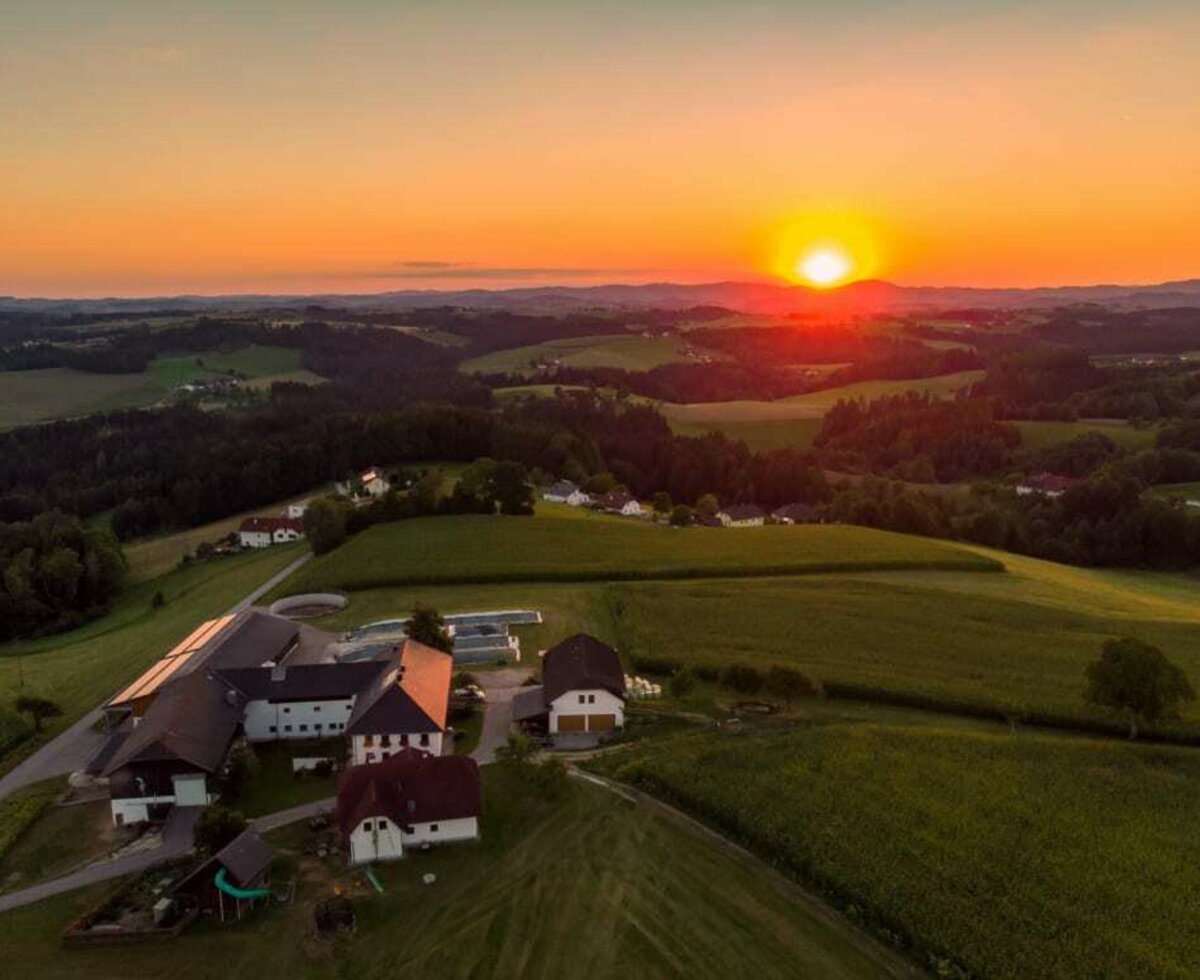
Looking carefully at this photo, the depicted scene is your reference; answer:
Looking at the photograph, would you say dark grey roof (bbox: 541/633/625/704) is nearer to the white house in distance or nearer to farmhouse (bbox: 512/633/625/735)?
farmhouse (bbox: 512/633/625/735)

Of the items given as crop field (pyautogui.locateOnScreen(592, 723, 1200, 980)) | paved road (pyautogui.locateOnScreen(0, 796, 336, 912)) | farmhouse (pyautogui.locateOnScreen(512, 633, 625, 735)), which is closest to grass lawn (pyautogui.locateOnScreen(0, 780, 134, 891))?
paved road (pyautogui.locateOnScreen(0, 796, 336, 912))

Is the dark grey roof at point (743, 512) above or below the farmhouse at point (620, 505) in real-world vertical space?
below

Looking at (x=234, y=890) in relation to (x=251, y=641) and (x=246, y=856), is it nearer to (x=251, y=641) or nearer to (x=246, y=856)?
Result: (x=246, y=856)

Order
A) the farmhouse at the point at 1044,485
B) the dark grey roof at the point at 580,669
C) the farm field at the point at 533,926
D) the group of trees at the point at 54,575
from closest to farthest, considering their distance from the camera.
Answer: the farm field at the point at 533,926
the dark grey roof at the point at 580,669
the group of trees at the point at 54,575
the farmhouse at the point at 1044,485

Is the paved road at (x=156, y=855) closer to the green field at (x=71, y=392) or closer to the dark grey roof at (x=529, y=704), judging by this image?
the dark grey roof at (x=529, y=704)

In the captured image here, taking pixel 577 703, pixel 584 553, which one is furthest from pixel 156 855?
pixel 584 553

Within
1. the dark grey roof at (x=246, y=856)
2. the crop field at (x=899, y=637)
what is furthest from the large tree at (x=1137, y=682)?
the dark grey roof at (x=246, y=856)
